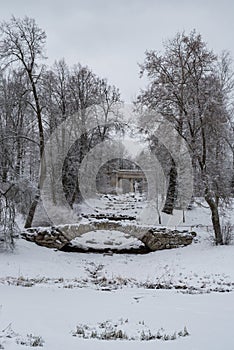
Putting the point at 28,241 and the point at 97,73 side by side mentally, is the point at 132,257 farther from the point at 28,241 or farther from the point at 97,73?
the point at 97,73

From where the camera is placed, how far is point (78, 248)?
12.5 m

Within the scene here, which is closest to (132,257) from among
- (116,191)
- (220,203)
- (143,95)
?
(220,203)

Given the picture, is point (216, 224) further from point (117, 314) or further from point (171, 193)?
point (117, 314)

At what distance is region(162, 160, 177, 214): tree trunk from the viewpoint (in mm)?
14090

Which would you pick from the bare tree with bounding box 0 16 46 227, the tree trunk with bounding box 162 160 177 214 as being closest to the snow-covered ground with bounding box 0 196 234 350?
the bare tree with bounding box 0 16 46 227

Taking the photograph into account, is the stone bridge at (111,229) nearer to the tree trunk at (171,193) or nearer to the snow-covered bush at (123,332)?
the tree trunk at (171,193)

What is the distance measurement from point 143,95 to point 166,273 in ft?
25.6

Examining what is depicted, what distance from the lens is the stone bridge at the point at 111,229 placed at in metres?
12.0

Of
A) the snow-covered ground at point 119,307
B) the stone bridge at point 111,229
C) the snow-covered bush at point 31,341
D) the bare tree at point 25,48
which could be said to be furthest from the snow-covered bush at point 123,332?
the stone bridge at point 111,229

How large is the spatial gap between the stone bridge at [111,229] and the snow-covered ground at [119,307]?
2.25 metres

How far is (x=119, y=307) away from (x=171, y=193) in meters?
10.8

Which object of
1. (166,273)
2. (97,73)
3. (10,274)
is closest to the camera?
(10,274)

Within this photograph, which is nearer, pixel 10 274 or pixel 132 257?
pixel 10 274

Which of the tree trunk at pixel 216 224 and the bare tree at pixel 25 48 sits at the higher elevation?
the bare tree at pixel 25 48
